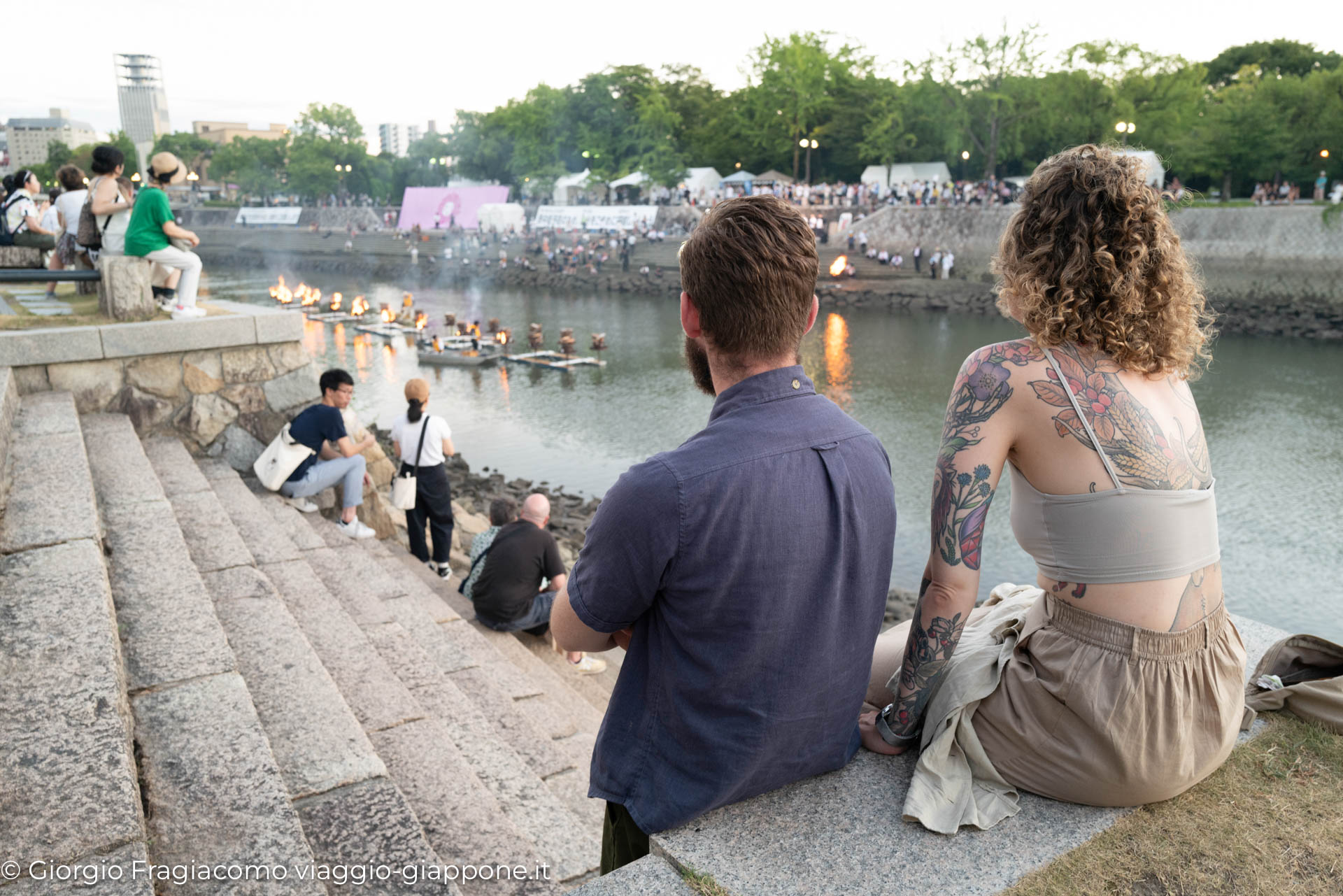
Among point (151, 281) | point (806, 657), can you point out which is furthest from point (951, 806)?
point (151, 281)

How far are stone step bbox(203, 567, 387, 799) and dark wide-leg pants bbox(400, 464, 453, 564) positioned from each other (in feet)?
12.7

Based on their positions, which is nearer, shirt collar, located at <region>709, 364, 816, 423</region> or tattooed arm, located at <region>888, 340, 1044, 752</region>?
shirt collar, located at <region>709, 364, 816, 423</region>

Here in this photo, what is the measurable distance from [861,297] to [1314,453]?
2222 cm

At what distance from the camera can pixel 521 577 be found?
18.7ft

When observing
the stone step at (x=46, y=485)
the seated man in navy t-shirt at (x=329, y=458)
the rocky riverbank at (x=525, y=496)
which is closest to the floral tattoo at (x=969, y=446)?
the stone step at (x=46, y=485)

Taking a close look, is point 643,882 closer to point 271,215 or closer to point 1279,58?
point 1279,58

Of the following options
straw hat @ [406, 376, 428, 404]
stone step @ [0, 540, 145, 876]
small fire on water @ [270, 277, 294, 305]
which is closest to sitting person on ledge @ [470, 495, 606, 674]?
straw hat @ [406, 376, 428, 404]

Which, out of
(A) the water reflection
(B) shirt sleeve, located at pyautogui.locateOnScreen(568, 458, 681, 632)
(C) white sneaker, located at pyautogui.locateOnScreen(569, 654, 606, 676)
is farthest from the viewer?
(A) the water reflection

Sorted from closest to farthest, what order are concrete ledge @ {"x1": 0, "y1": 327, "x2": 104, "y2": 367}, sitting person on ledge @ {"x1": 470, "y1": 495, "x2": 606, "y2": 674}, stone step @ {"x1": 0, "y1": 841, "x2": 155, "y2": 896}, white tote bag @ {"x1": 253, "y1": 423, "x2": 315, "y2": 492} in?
stone step @ {"x1": 0, "y1": 841, "x2": 155, "y2": 896} < sitting person on ledge @ {"x1": 470, "y1": 495, "x2": 606, "y2": 674} < concrete ledge @ {"x1": 0, "y1": 327, "x2": 104, "y2": 367} < white tote bag @ {"x1": 253, "y1": 423, "x2": 315, "y2": 492}

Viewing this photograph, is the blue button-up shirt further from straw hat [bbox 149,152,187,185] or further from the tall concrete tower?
the tall concrete tower

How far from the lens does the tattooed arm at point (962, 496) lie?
1.89 metres

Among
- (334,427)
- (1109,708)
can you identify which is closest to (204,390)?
(334,427)

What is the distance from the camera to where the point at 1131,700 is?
1.83 metres

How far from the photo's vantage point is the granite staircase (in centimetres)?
210
